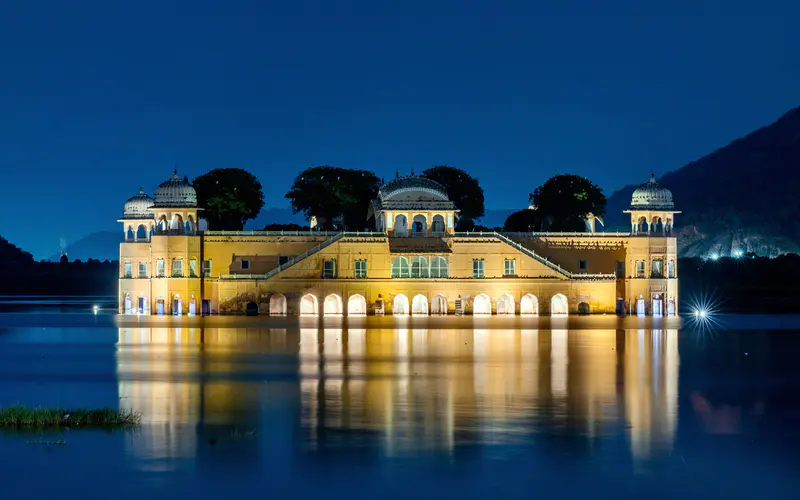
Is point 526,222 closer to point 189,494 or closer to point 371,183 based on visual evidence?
point 371,183

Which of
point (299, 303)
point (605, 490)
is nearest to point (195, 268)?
point (299, 303)

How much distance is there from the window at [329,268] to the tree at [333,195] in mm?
18119

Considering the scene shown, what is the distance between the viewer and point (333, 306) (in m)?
83.9

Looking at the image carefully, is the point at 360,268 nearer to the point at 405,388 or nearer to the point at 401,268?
the point at 401,268

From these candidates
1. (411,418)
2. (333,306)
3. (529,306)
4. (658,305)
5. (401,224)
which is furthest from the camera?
(401,224)

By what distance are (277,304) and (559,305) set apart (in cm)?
1971

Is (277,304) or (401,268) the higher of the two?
(401,268)

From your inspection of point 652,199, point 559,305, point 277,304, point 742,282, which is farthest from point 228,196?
point 742,282

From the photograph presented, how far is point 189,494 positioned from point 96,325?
52.1 metres

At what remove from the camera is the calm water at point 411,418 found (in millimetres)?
20844

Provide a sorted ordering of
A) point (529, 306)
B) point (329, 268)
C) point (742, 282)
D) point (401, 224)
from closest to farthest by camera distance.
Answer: point (329, 268)
point (529, 306)
point (401, 224)
point (742, 282)

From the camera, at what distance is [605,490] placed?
20266mm

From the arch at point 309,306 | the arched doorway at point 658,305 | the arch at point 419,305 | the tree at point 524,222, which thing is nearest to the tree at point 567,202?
the tree at point 524,222

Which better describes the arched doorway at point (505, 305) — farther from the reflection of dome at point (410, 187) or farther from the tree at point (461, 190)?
the tree at point (461, 190)
